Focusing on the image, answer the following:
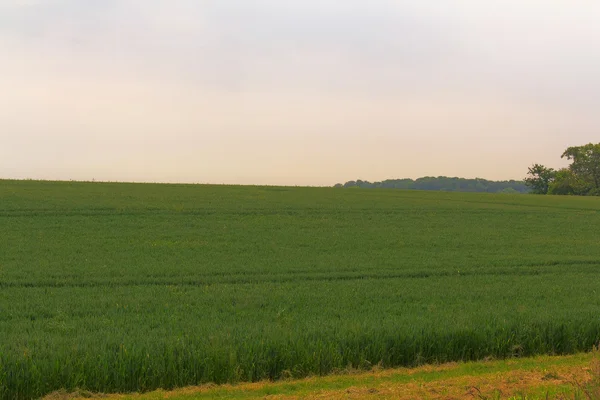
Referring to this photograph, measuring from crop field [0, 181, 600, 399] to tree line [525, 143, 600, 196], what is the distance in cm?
7304

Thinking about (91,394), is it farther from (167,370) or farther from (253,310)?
(253,310)

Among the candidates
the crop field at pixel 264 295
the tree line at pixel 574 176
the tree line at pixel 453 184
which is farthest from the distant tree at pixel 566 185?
the crop field at pixel 264 295

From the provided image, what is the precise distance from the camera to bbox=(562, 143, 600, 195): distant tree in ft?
331

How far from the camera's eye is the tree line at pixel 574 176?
97562mm

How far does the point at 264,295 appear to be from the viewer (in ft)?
45.4

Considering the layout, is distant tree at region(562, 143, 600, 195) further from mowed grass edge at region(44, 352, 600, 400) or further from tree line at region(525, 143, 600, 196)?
mowed grass edge at region(44, 352, 600, 400)

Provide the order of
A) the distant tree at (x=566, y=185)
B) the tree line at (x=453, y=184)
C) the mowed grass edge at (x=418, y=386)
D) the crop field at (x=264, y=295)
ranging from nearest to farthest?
1. the mowed grass edge at (x=418, y=386)
2. the crop field at (x=264, y=295)
3. the distant tree at (x=566, y=185)
4. the tree line at (x=453, y=184)

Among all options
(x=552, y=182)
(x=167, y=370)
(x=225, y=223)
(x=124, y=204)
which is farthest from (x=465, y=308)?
(x=552, y=182)

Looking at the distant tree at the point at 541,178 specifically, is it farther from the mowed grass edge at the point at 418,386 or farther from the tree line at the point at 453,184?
the mowed grass edge at the point at 418,386

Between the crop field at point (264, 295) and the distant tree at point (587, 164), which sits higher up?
the distant tree at point (587, 164)

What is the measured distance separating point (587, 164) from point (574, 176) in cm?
589

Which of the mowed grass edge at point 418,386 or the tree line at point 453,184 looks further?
the tree line at point 453,184

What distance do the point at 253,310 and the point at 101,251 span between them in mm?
10762

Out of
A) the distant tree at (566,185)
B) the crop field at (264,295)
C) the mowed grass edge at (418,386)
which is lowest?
the mowed grass edge at (418,386)
